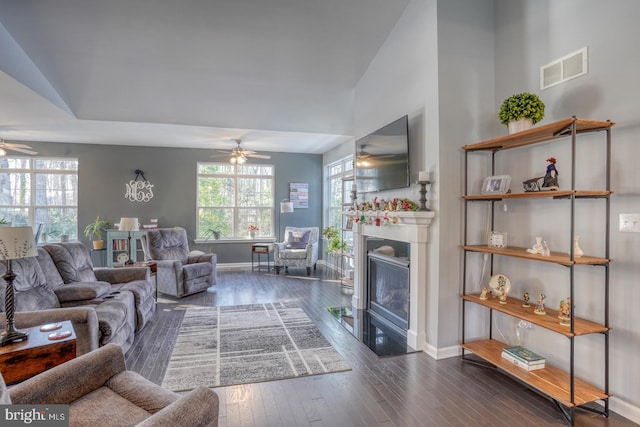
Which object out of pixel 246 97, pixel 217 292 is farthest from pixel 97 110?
pixel 217 292

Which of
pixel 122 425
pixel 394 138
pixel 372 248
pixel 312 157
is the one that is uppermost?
pixel 312 157

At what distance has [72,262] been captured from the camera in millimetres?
3410

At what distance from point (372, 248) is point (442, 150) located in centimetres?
171

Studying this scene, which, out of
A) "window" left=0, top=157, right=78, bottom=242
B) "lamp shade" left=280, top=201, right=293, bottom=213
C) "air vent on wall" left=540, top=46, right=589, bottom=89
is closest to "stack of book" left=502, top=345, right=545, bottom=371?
"air vent on wall" left=540, top=46, right=589, bottom=89

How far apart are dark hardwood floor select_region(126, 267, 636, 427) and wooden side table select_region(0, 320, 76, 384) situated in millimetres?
833

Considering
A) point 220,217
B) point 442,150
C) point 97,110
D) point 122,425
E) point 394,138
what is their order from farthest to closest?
point 220,217
point 97,110
point 394,138
point 442,150
point 122,425

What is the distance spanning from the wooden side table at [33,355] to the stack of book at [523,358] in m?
3.06

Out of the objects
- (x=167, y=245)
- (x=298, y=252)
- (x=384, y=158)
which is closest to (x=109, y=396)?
(x=384, y=158)

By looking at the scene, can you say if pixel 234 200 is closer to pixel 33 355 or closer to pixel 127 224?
pixel 127 224

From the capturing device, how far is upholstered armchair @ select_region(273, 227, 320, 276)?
6664 millimetres

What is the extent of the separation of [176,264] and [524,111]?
4.64m

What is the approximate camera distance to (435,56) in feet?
9.91

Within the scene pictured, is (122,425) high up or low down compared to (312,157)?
down

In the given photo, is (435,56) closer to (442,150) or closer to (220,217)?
(442,150)
